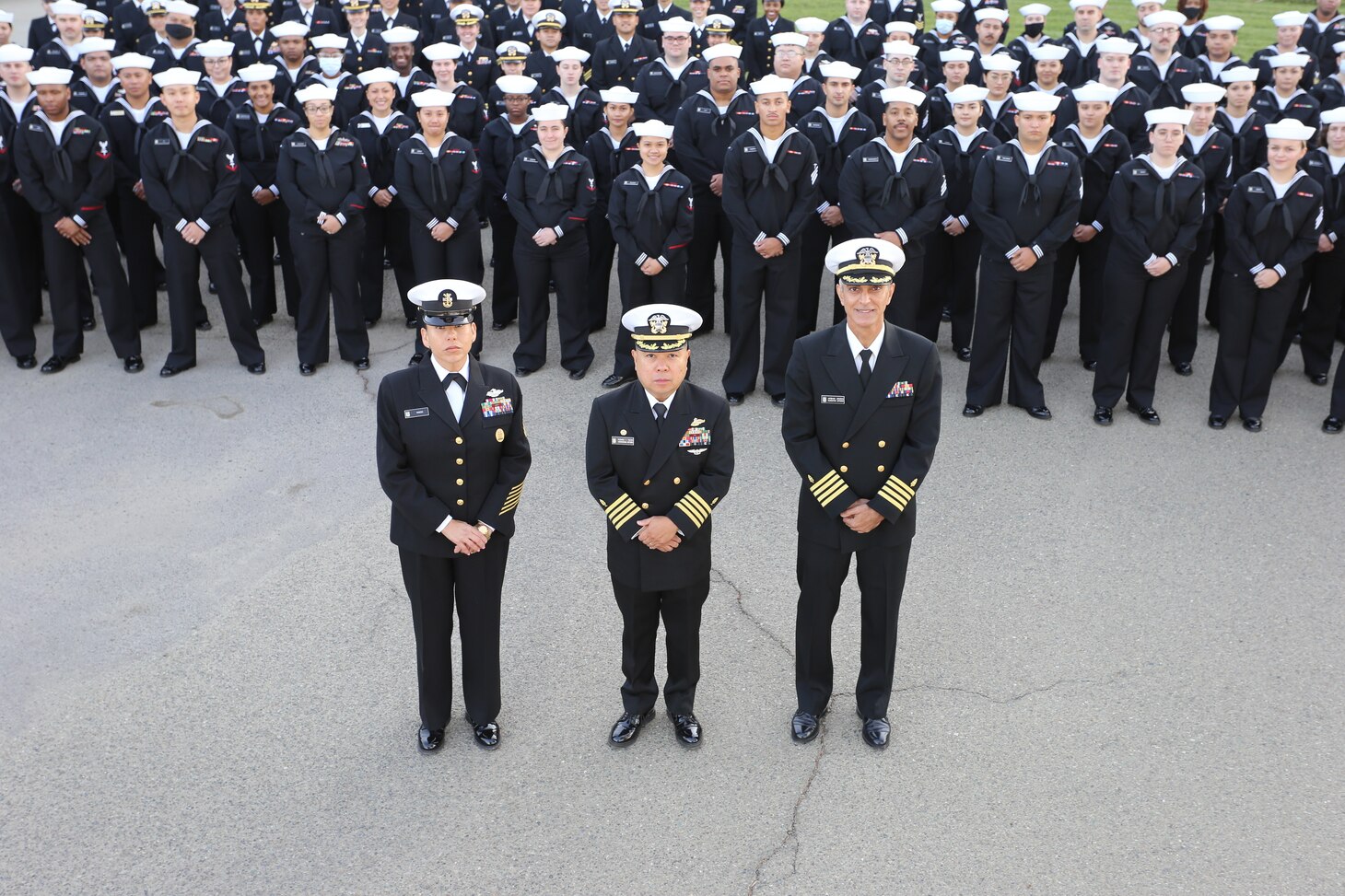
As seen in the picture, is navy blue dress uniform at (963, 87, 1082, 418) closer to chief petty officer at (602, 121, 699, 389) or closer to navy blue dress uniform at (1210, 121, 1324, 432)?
navy blue dress uniform at (1210, 121, 1324, 432)

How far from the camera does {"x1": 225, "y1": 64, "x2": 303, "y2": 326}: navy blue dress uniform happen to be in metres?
10.5

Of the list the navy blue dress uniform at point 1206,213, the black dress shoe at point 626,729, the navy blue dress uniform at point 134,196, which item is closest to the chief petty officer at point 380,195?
the navy blue dress uniform at point 134,196

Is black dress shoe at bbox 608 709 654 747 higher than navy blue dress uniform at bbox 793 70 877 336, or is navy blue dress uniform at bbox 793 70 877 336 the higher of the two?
navy blue dress uniform at bbox 793 70 877 336

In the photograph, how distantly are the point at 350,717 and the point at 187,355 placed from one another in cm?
515

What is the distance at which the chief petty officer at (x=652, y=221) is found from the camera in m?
9.28

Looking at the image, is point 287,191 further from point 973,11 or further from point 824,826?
point 973,11

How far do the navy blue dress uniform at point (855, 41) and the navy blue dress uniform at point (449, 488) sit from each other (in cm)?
903

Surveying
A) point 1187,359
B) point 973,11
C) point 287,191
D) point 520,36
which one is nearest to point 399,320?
point 287,191

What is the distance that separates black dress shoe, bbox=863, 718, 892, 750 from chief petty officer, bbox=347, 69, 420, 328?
618 centimetres

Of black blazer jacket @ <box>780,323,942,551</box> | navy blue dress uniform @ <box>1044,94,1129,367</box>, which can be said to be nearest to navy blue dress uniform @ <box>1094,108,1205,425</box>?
navy blue dress uniform @ <box>1044,94,1129,367</box>

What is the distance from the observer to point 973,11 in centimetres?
1421

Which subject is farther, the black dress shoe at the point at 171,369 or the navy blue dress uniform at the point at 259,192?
the navy blue dress uniform at the point at 259,192

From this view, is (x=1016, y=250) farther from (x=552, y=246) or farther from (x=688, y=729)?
(x=688, y=729)

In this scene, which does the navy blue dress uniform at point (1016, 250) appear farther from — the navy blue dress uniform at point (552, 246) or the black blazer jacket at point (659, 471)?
the black blazer jacket at point (659, 471)
